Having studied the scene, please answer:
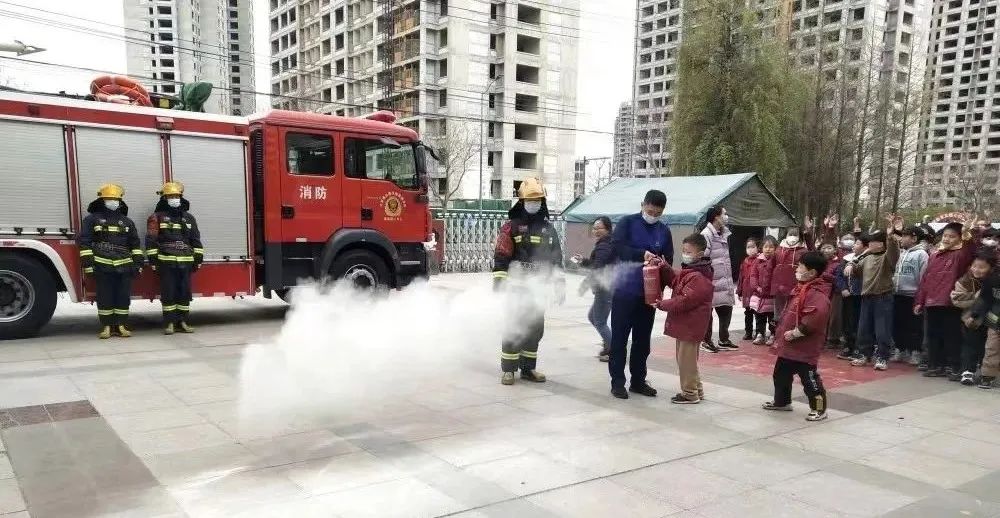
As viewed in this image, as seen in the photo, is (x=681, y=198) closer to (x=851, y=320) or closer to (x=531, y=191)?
(x=851, y=320)

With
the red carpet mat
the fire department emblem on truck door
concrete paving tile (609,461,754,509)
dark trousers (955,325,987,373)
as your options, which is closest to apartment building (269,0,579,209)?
the fire department emblem on truck door

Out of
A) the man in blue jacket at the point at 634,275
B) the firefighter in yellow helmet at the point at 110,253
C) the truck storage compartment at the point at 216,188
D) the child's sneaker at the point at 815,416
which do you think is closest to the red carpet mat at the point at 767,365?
the child's sneaker at the point at 815,416

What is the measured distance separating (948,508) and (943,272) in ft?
13.5

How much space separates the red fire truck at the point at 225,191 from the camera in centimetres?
788

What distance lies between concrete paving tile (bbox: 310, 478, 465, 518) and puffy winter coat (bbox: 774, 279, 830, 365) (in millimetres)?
3401

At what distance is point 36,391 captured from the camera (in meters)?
5.77

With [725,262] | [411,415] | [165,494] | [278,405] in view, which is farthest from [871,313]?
[165,494]

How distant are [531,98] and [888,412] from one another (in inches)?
2186

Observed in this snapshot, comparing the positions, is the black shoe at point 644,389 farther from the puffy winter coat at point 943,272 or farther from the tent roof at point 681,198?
the tent roof at point 681,198

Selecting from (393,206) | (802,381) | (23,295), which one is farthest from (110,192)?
(802,381)

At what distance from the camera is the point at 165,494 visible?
12.2ft

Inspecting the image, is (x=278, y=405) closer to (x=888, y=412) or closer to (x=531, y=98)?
(x=888, y=412)

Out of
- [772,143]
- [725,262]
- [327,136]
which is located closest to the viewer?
[725,262]

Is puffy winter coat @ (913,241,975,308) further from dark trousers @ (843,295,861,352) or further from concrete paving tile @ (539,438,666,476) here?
Answer: concrete paving tile @ (539,438,666,476)
